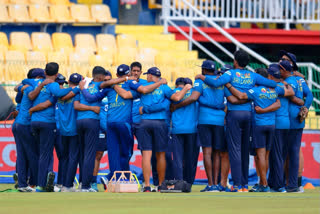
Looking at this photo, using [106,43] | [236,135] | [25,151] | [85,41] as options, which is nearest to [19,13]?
[85,41]

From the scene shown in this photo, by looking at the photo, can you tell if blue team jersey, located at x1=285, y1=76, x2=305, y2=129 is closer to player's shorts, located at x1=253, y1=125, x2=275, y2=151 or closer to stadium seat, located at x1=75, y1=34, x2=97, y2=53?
player's shorts, located at x1=253, y1=125, x2=275, y2=151

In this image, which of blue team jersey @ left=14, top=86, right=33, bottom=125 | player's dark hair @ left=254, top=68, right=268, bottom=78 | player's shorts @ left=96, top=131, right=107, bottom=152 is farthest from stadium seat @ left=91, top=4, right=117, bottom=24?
blue team jersey @ left=14, top=86, right=33, bottom=125

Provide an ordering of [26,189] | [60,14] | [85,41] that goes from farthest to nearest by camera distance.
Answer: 1. [60,14]
2. [85,41]
3. [26,189]

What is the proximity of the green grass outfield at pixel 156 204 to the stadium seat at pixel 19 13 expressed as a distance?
448 inches

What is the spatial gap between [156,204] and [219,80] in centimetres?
340

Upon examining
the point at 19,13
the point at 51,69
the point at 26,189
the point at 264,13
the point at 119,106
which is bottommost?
the point at 26,189

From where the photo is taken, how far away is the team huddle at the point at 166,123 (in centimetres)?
1220

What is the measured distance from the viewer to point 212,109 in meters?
12.4

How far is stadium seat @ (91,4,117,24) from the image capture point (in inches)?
869

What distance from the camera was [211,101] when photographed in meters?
12.4

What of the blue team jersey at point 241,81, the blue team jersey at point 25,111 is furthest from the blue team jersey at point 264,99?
the blue team jersey at point 25,111

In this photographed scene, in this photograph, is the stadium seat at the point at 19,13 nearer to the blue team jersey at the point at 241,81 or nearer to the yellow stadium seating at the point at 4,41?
the yellow stadium seating at the point at 4,41

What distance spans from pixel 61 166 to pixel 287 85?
3.79 m

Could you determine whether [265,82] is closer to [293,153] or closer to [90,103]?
[293,153]
